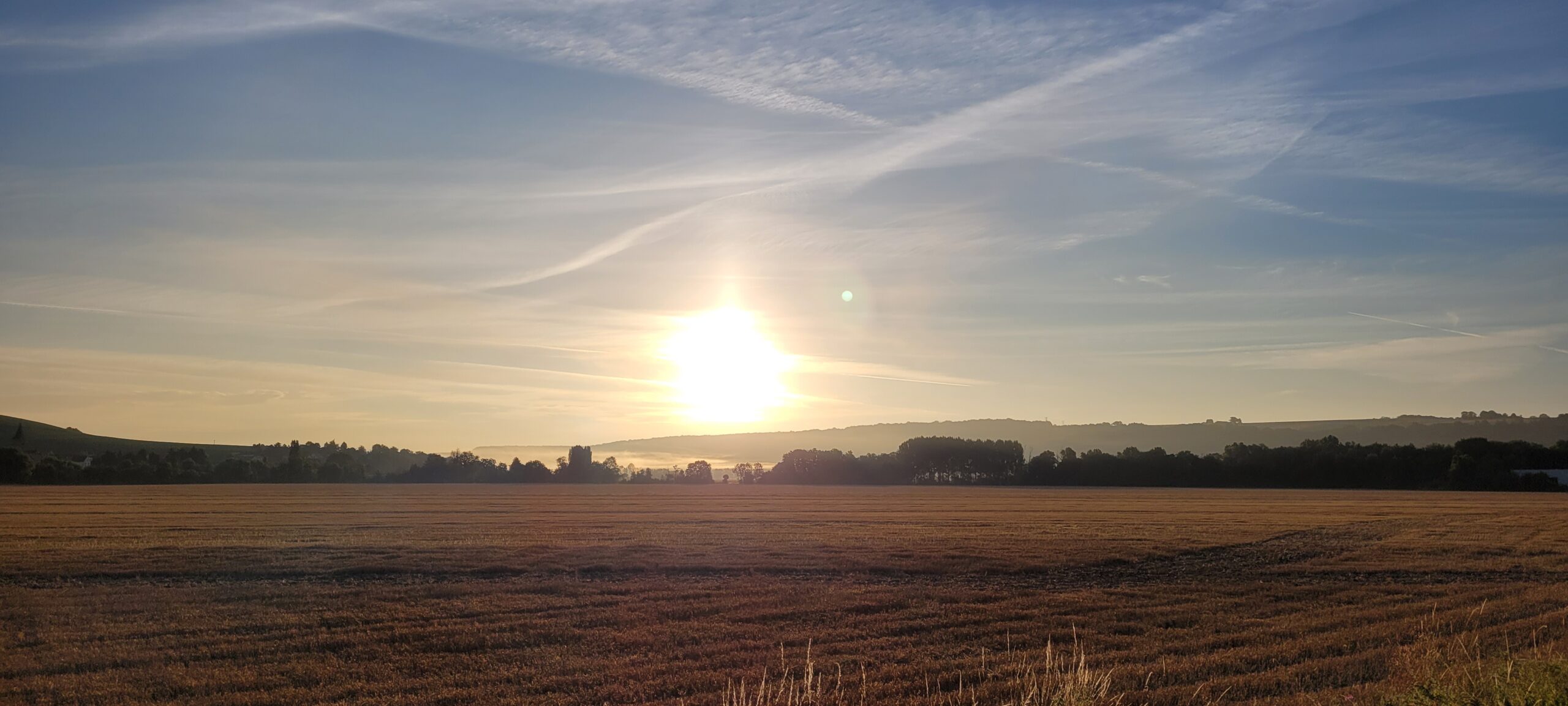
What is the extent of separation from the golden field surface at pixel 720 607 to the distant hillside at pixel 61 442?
14763 centimetres

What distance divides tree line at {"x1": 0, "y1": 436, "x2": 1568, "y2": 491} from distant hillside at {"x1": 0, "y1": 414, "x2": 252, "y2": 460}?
22.8m

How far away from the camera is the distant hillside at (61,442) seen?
545ft

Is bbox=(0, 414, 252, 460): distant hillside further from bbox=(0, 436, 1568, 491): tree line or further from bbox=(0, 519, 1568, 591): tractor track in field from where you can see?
bbox=(0, 519, 1568, 591): tractor track in field

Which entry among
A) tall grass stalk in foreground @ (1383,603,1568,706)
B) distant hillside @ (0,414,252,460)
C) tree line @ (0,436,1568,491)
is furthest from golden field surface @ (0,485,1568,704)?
distant hillside @ (0,414,252,460)

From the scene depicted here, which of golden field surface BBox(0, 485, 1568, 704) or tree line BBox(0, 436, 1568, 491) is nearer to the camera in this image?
golden field surface BBox(0, 485, 1568, 704)

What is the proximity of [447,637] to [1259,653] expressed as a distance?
13.2 meters

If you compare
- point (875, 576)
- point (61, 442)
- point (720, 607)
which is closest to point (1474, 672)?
point (720, 607)

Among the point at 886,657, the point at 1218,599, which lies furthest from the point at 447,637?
the point at 1218,599

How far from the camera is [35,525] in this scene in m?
43.3

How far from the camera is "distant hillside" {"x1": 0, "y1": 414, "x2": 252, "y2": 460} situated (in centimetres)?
16600

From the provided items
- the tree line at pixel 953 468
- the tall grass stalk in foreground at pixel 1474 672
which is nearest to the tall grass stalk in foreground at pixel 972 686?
the tall grass stalk in foreground at pixel 1474 672

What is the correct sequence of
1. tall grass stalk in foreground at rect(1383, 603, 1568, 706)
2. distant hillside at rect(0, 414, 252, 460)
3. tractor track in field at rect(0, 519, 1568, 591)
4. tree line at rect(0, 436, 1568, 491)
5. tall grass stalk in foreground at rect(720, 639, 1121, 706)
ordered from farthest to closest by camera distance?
1. distant hillside at rect(0, 414, 252, 460)
2. tree line at rect(0, 436, 1568, 491)
3. tractor track in field at rect(0, 519, 1568, 591)
4. tall grass stalk in foreground at rect(720, 639, 1121, 706)
5. tall grass stalk in foreground at rect(1383, 603, 1568, 706)

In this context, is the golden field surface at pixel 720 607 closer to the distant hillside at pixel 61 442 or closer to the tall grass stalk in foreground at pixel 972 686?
the tall grass stalk in foreground at pixel 972 686

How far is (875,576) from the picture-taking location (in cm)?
2556
